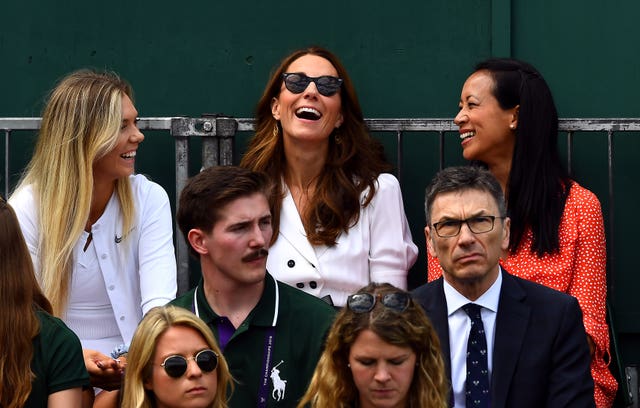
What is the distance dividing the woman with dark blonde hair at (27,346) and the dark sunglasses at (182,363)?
392 millimetres

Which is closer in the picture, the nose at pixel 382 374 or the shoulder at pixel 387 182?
the nose at pixel 382 374

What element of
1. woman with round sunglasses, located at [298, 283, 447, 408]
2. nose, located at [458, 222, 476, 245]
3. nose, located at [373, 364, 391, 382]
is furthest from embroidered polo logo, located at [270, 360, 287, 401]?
nose, located at [458, 222, 476, 245]

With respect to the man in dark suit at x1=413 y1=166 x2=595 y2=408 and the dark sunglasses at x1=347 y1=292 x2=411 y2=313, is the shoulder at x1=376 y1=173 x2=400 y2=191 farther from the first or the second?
the dark sunglasses at x1=347 y1=292 x2=411 y2=313

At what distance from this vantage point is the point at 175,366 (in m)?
Answer: 4.69

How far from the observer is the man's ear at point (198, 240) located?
5215 mm

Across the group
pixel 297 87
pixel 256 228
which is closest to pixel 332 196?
pixel 297 87

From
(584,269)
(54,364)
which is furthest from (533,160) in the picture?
(54,364)

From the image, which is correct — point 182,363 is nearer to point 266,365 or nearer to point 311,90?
point 266,365

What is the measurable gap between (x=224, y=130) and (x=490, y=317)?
1.78 meters

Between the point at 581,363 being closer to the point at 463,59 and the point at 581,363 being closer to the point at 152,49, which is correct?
the point at 463,59

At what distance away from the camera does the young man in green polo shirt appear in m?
5.02

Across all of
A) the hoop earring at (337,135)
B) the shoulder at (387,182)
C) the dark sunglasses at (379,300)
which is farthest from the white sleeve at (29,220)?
the dark sunglasses at (379,300)

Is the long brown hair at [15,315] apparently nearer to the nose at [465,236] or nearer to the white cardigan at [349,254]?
the white cardigan at [349,254]

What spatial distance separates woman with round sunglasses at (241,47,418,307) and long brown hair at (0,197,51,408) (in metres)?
1.39
